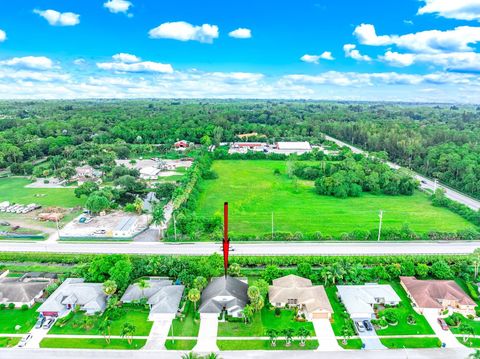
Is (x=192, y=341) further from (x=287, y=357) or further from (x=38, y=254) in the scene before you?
(x=38, y=254)

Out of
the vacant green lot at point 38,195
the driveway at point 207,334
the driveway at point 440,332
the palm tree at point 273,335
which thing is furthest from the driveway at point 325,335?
the vacant green lot at point 38,195

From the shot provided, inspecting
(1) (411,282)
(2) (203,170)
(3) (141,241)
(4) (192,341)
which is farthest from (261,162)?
(4) (192,341)

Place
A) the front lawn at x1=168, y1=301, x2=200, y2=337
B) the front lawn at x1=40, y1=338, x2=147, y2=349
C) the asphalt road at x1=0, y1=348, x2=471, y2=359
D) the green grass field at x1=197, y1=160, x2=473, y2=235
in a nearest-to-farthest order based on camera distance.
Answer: the asphalt road at x1=0, y1=348, x2=471, y2=359 → the front lawn at x1=40, y1=338, x2=147, y2=349 → the front lawn at x1=168, y1=301, x2=200, y2=337 → the green grass field at x1=197, y1=160, x2=473, y2=235

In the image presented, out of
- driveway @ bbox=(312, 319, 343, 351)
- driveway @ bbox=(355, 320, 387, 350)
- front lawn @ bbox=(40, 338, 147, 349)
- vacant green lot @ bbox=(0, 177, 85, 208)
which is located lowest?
front lawn @ bbox=(40, 338, 147, 349)

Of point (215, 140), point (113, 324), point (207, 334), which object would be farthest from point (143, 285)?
point (215, 140)

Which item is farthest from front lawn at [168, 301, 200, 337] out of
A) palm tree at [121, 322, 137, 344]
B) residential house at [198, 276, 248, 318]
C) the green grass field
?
the green grass field

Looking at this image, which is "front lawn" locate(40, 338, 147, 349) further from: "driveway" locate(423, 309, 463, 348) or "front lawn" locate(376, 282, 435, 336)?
"driveway" locate(423, 309, 463, 348)

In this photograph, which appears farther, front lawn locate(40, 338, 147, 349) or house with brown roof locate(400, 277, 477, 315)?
→ house with brown roof locate(400, 277, 477, 315)
